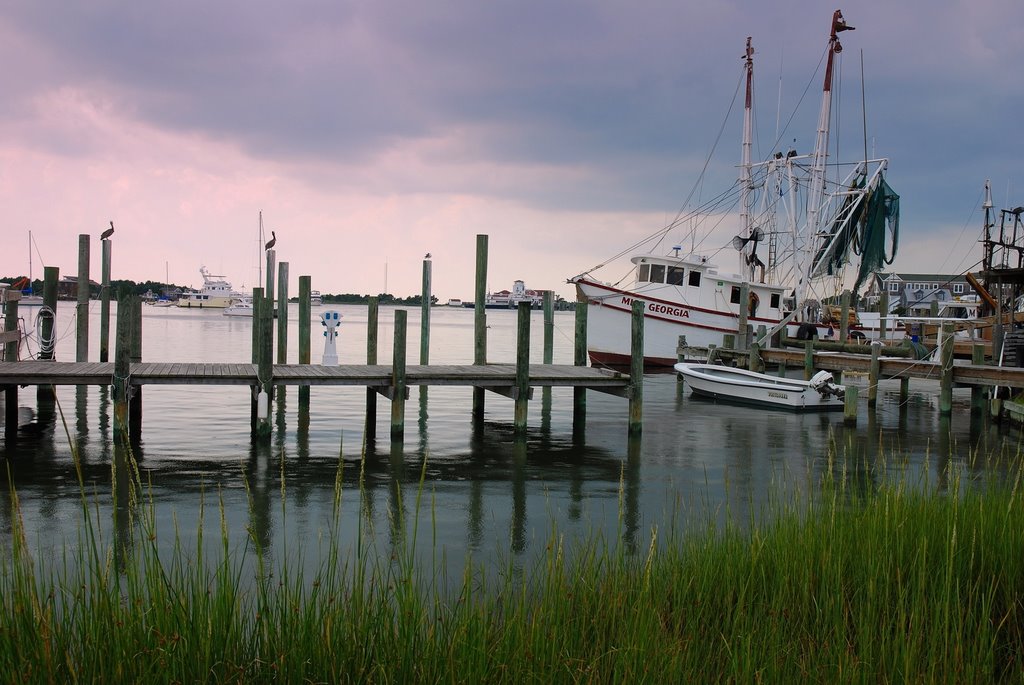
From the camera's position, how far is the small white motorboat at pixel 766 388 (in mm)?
20484

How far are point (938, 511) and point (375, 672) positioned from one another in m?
4.17

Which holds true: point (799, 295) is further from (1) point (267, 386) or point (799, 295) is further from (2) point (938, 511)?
(2) point (938, 511)

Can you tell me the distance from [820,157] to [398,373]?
23.6m

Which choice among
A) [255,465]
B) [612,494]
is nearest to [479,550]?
[612,494]

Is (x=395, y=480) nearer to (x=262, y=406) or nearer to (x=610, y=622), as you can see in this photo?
(x=262, y=406)

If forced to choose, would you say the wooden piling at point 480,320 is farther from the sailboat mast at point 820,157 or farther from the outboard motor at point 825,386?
the sailboat mast at point 820,157

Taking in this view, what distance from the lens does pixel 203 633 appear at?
3.91 m

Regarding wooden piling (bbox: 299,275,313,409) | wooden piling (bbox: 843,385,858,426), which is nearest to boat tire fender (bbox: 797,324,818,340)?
wooden piling (bbox: 843,385,858,426)

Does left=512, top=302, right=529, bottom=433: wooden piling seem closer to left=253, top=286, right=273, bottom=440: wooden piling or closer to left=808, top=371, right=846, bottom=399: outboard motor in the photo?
left=253, top=286, right=273, bottom=440: wooden piling

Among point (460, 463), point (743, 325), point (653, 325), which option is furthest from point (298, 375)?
point (653, 325)

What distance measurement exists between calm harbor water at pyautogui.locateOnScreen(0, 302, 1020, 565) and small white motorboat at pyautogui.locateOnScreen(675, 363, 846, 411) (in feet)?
1.79

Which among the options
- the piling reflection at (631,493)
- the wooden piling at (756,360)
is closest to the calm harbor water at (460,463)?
the piling reflection at (631,493)

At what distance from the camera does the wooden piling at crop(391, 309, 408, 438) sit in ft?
43.2

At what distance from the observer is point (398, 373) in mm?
13500
